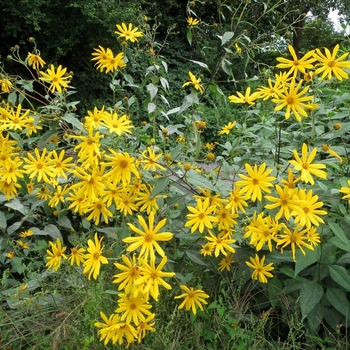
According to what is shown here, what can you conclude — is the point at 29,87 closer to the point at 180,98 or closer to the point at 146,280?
the point at 146,280

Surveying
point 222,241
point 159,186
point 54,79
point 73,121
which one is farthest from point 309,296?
point 54,79

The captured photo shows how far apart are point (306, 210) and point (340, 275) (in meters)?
0.27

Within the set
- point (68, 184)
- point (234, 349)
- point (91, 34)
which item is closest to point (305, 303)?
point (234, 349)

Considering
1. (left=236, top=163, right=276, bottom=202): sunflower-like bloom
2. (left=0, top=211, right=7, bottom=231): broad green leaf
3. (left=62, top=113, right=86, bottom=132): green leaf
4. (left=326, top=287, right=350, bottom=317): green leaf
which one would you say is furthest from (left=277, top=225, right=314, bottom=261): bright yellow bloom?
(left=0, top=211, right=7, bottom=231): broad green leaf

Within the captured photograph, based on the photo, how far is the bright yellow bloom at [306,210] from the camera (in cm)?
128

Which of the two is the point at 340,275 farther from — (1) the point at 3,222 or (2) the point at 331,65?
(1) the point at 3,222

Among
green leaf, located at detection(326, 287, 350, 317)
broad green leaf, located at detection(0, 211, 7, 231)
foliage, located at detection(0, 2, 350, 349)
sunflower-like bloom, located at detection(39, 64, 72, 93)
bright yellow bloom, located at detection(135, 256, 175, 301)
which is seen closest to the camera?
bright yellow bloom, located at detection(135, 256, 175, 301)

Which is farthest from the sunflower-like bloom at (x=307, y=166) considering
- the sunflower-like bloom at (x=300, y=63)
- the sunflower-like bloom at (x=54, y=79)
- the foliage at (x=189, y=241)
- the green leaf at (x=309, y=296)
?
the sunflower-like bloom at (x=54, y=79)

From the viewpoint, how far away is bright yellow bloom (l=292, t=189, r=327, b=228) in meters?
1.28

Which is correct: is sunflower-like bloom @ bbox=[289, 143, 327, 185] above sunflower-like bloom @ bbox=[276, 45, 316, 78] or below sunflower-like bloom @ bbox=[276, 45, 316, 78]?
below

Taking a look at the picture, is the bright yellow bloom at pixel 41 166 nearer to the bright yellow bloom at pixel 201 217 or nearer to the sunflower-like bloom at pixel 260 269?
the bright yellow bloom at pixel 201 217

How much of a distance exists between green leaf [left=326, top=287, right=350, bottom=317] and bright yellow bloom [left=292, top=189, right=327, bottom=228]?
1.03 ft

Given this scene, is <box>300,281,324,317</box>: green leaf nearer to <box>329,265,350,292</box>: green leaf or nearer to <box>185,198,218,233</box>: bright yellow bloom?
<box>329,265,350,292</box>: green leaf

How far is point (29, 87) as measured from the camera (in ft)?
5.65
